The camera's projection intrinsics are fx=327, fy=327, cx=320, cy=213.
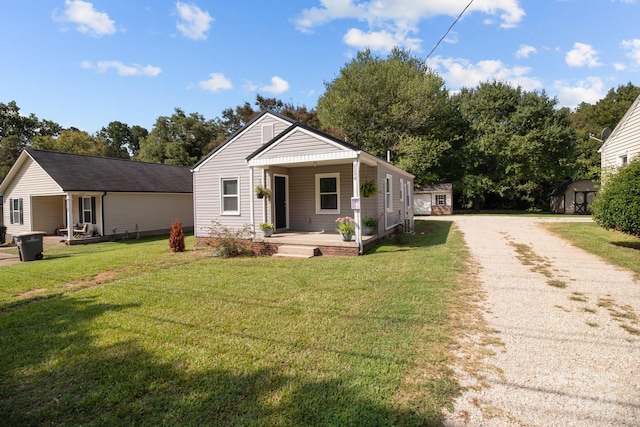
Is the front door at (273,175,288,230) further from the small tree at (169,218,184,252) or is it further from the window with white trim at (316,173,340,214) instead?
the small tree at (169,218,184,252)

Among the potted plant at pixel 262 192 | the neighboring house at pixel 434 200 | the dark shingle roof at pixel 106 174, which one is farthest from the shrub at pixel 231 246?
the neighboring house at pixel 434 200

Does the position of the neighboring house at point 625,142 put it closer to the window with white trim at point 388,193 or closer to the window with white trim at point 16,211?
the window with white trim at point 388,193

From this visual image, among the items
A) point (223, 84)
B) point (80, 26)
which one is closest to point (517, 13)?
point (80, 26)

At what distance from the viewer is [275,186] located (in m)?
11.8

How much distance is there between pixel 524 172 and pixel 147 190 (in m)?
30.7

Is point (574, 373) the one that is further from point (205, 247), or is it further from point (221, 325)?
point (205, 247)

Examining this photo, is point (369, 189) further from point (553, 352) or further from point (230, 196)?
point (553, 352)

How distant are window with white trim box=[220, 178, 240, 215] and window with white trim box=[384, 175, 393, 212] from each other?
18.0 ft

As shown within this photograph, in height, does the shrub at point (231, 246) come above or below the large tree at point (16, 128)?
below

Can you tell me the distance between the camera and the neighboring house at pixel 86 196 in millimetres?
15617

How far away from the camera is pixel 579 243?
399 inches

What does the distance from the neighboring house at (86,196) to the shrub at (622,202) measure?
19275 millimetres

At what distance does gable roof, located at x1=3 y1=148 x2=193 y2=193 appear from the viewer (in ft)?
50.6

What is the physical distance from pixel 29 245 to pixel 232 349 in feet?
36.1
